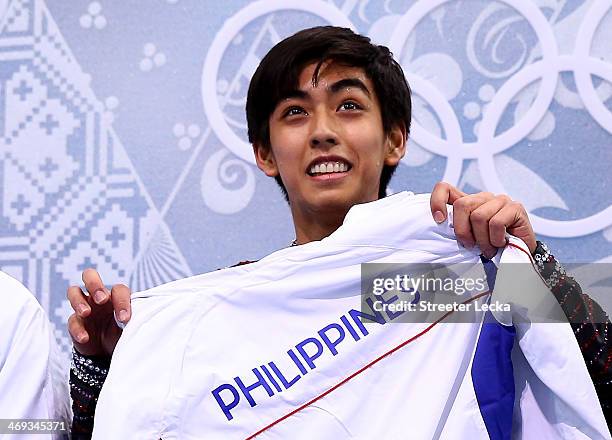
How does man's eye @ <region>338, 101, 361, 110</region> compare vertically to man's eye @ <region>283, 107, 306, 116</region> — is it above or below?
below

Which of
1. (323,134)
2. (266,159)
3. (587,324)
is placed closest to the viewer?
(587,324)

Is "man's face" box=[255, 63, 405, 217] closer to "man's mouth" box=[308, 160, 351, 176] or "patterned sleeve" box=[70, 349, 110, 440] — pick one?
"man's mouth" box=[308, 160, 351, 176]

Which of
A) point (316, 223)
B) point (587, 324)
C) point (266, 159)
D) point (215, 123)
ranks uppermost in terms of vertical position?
point (215, 123)

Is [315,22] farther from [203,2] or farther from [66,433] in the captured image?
[66,433]

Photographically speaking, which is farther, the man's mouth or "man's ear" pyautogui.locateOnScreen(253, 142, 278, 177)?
"man's ear" pyautogui.locateOnScreen(253, 142, 278, 177)

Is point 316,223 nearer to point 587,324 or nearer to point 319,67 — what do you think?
point 319,67

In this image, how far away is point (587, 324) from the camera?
3.04ft

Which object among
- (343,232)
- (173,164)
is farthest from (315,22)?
(343,232)

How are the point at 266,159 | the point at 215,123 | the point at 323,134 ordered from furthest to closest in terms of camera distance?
the point at 215,123
the point at 266,159
the point at 323,134

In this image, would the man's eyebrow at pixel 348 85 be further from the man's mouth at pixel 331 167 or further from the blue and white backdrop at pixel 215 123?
the blue and white backdrop at pixel 215 123

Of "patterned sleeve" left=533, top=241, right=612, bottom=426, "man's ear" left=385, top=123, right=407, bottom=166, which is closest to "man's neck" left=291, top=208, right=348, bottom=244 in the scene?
"man's ear" left=385, top=123, right=407, bottom=166

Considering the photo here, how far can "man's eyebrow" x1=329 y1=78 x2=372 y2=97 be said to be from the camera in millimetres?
1129

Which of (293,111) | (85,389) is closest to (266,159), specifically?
(293,111)

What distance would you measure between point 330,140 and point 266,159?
150 mm
